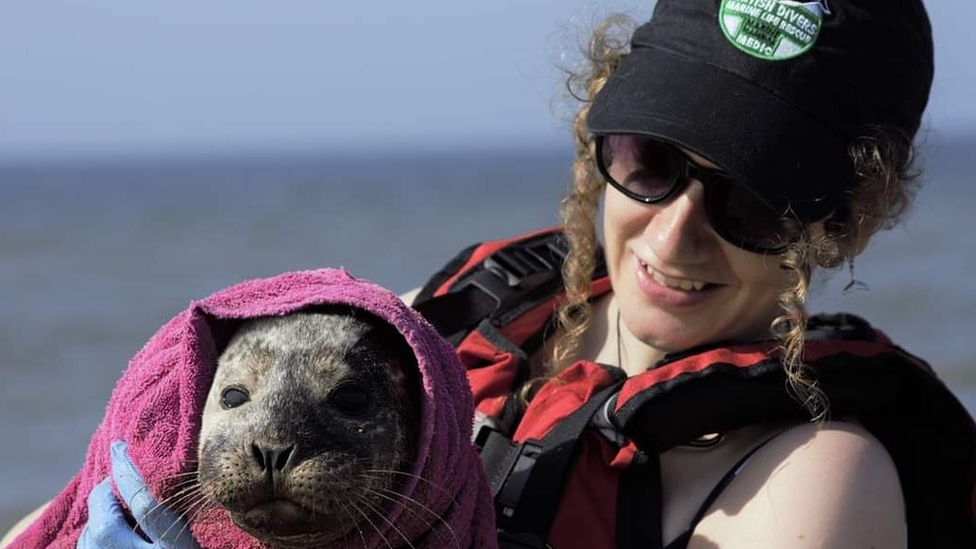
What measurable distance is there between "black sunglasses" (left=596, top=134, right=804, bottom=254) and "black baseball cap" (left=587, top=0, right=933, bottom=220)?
0.30 ft

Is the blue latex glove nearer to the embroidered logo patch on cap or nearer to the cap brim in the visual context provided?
the cap brim

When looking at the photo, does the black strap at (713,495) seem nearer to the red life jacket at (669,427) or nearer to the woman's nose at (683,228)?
the red life jacket at (669,427)

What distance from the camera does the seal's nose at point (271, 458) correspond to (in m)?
3.01

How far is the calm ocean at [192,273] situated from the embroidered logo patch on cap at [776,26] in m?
0.66

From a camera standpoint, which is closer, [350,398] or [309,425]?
[309,425]

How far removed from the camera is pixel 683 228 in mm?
3908

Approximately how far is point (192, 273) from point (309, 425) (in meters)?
17.2

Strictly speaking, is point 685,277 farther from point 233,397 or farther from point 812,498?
point 233,397

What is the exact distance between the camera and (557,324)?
4.38 meters

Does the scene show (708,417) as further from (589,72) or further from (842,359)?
(589,72)

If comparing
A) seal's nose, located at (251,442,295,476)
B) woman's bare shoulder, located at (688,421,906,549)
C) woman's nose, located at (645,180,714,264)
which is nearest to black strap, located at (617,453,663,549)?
woman's bare shoulder, located at (688,421,906,549)

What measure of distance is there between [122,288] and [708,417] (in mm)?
15485

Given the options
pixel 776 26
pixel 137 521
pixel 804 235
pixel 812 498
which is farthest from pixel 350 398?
pixel 776 26

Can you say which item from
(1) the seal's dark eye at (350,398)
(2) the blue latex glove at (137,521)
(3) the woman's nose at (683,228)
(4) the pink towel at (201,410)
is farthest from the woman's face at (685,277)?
(2) the blue latex glove at (137,521)
